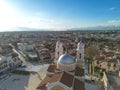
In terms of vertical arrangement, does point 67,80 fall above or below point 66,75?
below

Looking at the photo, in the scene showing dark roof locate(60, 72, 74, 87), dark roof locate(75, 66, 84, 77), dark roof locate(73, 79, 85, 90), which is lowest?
dark roof locate(73, 79, 85, 90)

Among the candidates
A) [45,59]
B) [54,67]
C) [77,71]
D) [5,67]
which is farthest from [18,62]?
[77,71]

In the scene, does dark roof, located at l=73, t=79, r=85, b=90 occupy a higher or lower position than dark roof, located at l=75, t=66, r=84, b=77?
lower

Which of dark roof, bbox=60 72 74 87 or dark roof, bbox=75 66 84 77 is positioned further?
dark roof, bbox=75 66 84 77

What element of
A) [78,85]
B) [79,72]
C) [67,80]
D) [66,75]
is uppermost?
[66,75]

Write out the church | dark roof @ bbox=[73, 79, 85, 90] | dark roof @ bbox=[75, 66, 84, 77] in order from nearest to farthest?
the church → dark roof @ bbox=[73, 79, 85, 90] → dark roof @ bbox=[75, 66, 84, 77]

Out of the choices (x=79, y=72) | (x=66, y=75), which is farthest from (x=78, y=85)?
(x=79, y=72)

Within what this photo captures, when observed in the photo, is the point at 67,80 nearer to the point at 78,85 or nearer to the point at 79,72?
the point at 78,85

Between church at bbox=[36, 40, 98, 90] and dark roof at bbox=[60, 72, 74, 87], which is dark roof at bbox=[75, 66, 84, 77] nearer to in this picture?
church at bbox=[36, 40, 98, 90]

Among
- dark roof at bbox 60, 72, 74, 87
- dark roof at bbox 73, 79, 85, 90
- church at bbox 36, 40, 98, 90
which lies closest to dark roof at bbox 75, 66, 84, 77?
church at bbox 36, 40, 98, 90

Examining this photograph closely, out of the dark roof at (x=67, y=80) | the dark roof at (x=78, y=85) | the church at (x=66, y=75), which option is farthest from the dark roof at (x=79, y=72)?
the dark roof at (x=67, y=80)
